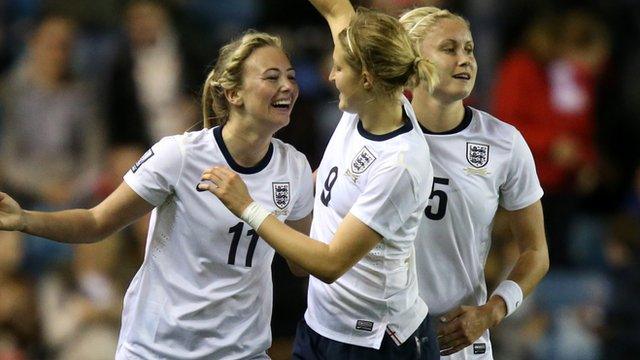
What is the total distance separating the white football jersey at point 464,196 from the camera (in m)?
5.11

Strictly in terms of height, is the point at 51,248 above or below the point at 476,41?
below

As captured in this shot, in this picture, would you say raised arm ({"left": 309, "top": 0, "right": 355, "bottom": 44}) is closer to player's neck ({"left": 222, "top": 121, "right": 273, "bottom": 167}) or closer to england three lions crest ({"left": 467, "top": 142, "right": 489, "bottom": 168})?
player's neck ({"left": 222, "top": 121, "right": 273, "bottom": 167})

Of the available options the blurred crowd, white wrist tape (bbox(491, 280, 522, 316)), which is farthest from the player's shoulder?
the blurred crowd

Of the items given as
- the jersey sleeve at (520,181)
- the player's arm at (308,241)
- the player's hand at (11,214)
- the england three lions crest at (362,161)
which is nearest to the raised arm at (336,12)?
the england three lions crest at (362,161)

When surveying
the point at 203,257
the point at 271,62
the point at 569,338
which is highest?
the point at 271,62

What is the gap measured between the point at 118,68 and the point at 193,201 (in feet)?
13.4

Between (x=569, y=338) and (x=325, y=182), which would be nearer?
(x=325, y=182)

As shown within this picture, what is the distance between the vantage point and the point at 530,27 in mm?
9375

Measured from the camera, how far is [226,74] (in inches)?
200

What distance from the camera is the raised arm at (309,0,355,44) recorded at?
5188mm

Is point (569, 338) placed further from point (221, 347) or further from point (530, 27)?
point (221, 347)

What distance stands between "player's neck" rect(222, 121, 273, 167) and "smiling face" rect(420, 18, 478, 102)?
25.3 inches

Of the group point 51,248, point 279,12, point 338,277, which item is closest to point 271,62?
point 338,277

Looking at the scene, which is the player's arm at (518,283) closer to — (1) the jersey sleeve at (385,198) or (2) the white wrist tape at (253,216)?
(1) the jersey sleeve at (385,198)
